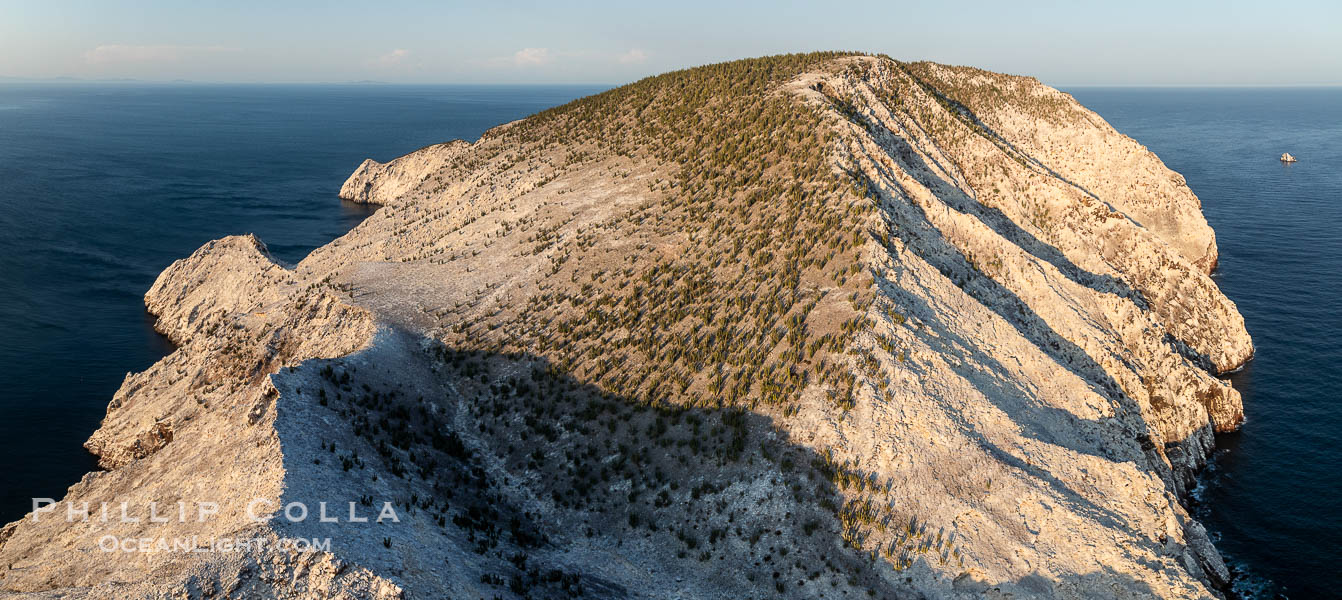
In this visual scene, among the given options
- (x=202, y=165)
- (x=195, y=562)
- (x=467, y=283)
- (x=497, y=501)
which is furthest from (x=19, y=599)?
(x=202, y=165)

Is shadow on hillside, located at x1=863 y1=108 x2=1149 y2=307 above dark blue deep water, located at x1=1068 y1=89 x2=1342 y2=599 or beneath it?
above

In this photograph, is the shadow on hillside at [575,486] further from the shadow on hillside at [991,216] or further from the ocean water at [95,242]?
the shadow on hillside at [991,216]

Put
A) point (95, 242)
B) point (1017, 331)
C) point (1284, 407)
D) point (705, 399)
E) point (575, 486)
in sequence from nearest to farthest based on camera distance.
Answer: point (575, 486) → point (705, 399) → point (1017, 331) → point (1284, 407) → point (95, 242)

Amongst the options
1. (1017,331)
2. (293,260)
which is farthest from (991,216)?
(293,260)

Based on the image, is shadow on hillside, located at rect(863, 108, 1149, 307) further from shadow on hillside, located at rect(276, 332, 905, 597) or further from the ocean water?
the ocean water

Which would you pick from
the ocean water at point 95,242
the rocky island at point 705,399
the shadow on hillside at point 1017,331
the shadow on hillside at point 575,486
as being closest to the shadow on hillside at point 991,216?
the shadow on hillside at point 1017,331

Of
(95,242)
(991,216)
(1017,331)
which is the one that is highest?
(991,216)

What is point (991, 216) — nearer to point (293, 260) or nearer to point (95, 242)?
point (293, 260)

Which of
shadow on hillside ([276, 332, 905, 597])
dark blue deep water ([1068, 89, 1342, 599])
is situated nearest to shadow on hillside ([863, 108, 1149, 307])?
dark blue deep water ([1068, 89, 1342, 599])

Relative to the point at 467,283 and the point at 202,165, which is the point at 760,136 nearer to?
the point at 467,283
